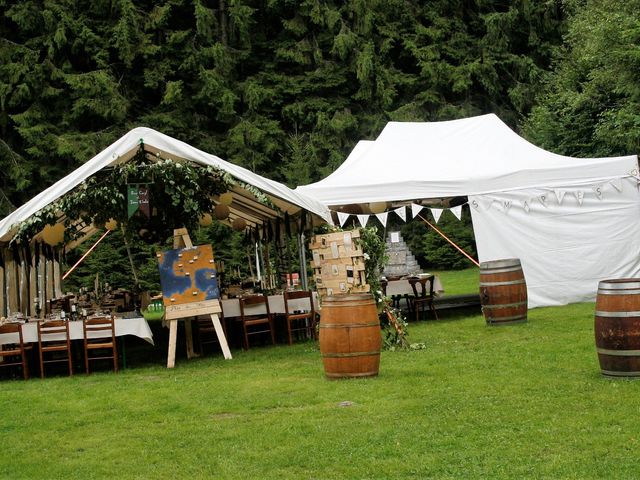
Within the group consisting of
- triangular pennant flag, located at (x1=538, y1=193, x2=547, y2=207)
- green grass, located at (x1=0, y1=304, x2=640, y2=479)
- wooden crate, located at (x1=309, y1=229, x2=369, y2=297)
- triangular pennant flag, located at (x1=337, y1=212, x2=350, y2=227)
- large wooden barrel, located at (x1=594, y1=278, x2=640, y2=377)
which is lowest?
green grass, located at (x1=0, y1=304, x2=640, y2=479)

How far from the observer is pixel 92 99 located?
1077 inches

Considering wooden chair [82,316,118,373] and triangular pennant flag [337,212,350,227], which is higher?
triangular pennant flag [337,212,350,227]

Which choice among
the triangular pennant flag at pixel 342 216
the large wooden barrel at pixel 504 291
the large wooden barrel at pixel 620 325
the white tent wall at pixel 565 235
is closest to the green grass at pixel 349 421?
the large wooden barrel at pixel 620 325

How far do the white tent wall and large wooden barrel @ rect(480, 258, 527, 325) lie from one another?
235 cm

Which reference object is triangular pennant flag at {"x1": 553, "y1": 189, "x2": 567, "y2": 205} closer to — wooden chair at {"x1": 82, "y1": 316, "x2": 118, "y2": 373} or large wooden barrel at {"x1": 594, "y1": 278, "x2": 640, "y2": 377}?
large wooden barrel at {"x1": 594, "y1": 278, "x2": 640, "y2": 377}

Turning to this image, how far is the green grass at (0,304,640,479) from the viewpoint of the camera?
17.1 feet

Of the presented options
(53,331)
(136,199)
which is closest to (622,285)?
(136,199)

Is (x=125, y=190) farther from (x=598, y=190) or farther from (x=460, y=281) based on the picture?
(x=460, y=281)

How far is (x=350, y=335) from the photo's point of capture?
826 centimetres

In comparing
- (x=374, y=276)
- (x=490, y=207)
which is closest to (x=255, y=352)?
(x=374, y=276)

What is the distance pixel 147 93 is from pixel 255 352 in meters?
20.3

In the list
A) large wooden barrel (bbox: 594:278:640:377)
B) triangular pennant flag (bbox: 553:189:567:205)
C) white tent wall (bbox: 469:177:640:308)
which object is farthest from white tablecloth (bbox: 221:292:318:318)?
large wooden barrel (bbox: 594:278:640:377)

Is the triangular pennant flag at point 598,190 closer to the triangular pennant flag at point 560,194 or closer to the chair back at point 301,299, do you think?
the triangular pennant flag at point 560,194

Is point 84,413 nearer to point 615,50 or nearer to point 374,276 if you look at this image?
point 374,276
